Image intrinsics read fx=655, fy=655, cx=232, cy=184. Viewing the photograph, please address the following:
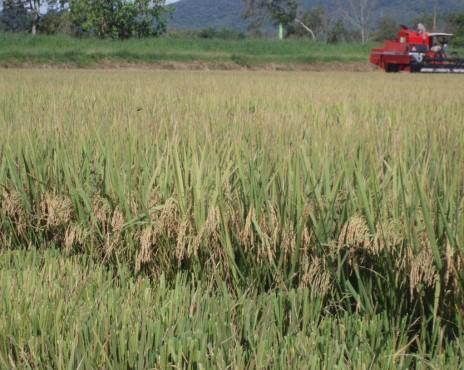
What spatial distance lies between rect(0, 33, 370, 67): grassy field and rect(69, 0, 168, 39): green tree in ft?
30.3

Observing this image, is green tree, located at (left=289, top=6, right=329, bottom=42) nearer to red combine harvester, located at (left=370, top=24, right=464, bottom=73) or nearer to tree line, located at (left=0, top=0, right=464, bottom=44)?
tree line, located at (left=0, top=0, right=464, bottom=44)

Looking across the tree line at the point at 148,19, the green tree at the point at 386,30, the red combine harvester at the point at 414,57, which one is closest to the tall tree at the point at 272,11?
the tree line at the point at 148,19

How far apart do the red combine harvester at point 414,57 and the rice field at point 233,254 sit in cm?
1525

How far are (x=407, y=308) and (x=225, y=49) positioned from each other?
22961 mm

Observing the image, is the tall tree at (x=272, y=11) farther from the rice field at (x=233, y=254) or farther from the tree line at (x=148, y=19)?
the rice field at (x=233, y=254)

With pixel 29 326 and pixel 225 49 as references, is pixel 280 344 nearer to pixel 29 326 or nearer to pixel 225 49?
pixel 29 326

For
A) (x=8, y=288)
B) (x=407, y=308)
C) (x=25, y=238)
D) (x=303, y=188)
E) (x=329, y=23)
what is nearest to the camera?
(x=8, y=288)

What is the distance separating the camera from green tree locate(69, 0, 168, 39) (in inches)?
1267

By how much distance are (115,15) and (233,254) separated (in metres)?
32.5

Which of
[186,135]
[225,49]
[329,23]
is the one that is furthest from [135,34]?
[329,23]

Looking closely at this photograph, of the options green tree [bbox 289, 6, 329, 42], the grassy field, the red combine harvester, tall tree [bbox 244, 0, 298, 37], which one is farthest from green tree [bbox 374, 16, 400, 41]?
the red combine harvester

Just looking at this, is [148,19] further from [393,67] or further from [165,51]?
[393,67]

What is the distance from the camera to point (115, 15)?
32469mm

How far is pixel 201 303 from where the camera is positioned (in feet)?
4.73
